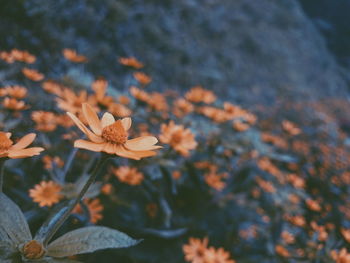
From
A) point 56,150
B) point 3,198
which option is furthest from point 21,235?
point 56,150

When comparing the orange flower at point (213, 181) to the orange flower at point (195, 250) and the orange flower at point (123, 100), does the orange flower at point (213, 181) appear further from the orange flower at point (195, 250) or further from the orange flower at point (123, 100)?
the orange flower at point (123, 100)

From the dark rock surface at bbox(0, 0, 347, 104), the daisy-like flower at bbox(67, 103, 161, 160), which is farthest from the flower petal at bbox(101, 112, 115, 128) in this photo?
the dark rock surface at bbox(0, 0, 347, 104)

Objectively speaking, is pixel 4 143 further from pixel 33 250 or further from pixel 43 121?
pixel 43 121

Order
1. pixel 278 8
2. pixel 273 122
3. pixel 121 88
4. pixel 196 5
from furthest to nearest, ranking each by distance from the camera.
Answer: pixel 278 8 < pixel 196 5 < pixel 273 122 < pixel 121 88

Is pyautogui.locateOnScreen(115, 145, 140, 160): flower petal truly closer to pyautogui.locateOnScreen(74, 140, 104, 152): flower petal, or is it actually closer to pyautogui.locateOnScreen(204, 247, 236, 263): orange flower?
pyautogui.locateOnScreen(74, 140, 104, 152): flower petal

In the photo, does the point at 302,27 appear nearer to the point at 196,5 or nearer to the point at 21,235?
the point at 196,5

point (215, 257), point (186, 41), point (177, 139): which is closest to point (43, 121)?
point (177, 139)

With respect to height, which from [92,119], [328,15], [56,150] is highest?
[92,119]
